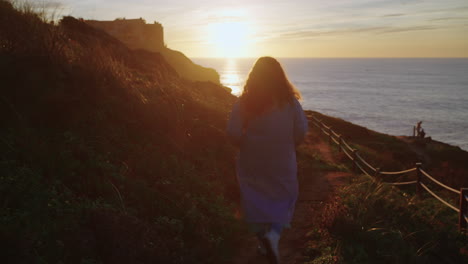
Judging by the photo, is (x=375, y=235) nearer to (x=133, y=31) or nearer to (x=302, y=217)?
(x=302, y=217)

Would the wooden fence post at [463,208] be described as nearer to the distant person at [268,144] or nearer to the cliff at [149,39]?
the distant person at [268,144]

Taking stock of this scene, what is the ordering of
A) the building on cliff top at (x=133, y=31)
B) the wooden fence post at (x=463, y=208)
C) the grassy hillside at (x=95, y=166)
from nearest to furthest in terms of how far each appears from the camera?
the grassy hillside at (x=95, y=166)
the wooden fence post at (x=463, y=208)
the building on cliff top at (x=133, y=31)

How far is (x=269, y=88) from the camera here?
3.61 meters

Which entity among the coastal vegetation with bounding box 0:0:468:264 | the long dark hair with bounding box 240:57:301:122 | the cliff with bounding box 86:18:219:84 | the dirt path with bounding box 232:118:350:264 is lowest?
the dirt path with bounding box 232:118:350:264

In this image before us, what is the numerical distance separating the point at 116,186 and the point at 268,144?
89.8 inches

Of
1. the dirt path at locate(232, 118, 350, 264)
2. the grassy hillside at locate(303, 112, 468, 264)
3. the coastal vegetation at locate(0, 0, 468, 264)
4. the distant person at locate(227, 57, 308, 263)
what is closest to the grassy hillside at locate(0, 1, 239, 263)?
the coastal vegetation at locate(0, 0, 468, 264)

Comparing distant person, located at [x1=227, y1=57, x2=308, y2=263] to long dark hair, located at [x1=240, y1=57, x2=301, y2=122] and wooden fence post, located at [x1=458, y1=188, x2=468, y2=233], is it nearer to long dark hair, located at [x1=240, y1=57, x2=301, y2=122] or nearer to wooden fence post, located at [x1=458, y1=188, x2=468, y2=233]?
long dark hair, located at [x1=240, y1=57, x2=301, y2=122]

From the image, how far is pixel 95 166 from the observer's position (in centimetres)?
507

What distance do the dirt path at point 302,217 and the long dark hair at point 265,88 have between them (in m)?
2.24

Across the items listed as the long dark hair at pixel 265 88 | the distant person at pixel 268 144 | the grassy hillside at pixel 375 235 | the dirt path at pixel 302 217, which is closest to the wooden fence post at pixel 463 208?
the grassy hillside at pixel 375 235

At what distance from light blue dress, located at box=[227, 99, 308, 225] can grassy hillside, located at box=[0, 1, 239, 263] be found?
3.62 ft

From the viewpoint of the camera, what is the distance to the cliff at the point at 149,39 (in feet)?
123

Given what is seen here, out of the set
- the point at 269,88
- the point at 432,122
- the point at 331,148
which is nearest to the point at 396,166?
the point at 331,148

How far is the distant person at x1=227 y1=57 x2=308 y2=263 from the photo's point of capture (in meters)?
3.64
